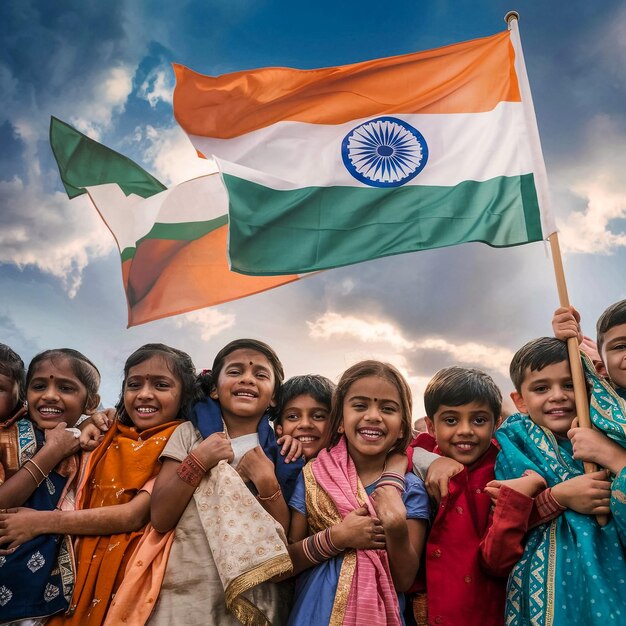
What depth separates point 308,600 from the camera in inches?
121

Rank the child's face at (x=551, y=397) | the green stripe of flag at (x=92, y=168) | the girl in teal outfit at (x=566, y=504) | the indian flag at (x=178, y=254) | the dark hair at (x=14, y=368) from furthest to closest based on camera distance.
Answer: the green stripe of flag at (x=92, y=168) < the indian flag at (x=178, y=254) < the dark hair at (x=14, y=368) < the child's face at (x=551, y=397) < the girl in teal outfit at (x=566, y=504)

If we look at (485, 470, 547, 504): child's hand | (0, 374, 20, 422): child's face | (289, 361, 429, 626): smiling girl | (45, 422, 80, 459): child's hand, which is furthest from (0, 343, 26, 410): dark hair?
(485, 470, 547, 504): child's hand

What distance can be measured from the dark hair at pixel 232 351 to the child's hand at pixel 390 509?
117 centimetres

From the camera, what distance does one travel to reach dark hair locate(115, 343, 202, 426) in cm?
395

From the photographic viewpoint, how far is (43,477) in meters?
3.52

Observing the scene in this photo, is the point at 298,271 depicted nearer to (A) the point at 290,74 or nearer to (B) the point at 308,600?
(A) the point at 290,74

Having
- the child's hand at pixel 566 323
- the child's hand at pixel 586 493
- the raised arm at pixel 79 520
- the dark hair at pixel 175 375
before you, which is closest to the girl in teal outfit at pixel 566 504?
the child's hand at pixel 586 493

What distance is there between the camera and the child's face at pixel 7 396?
3967mm

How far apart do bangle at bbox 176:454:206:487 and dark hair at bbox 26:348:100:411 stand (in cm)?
116

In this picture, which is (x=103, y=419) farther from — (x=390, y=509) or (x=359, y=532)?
(x=390, y=509)

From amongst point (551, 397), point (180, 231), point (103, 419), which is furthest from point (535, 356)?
point (180, 231)

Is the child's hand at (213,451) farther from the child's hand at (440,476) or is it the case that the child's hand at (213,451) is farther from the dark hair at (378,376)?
the child's hand at (440,476)

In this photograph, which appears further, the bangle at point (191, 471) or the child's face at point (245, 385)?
the child's face at point (245, 385)

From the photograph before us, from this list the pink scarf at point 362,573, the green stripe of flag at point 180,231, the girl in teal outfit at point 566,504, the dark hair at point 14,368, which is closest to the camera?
the girl in teal outfit at point 566,504
